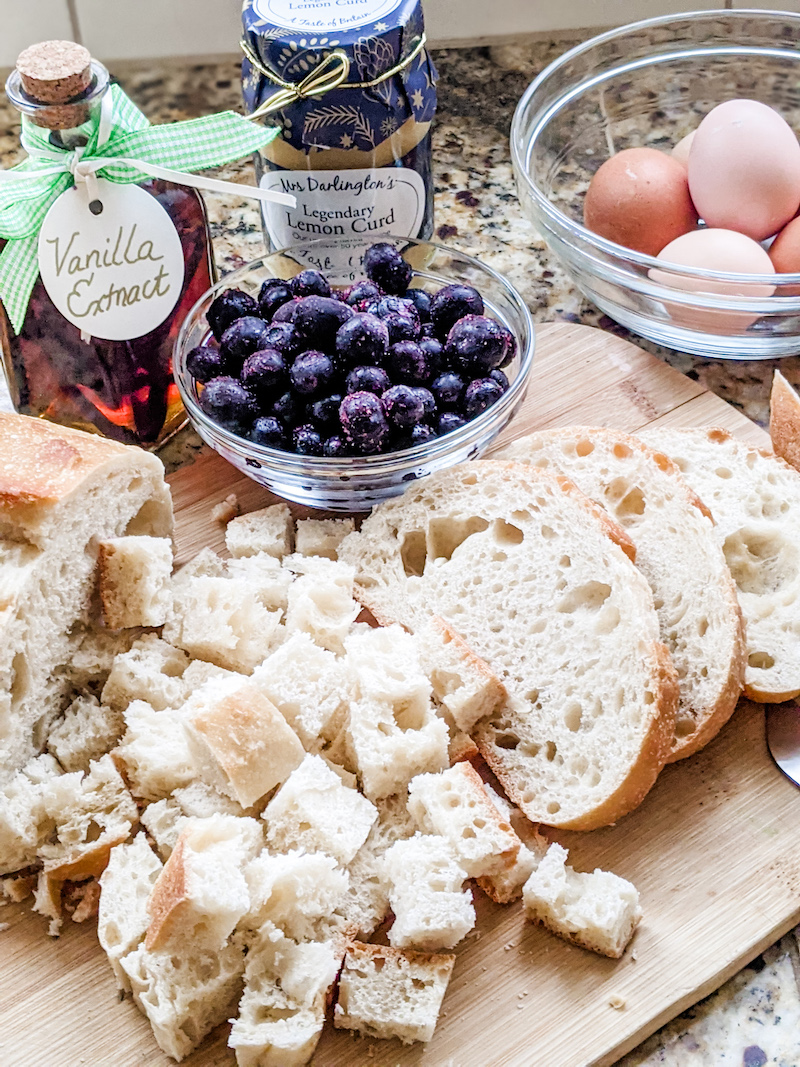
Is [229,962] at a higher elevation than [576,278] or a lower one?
lower

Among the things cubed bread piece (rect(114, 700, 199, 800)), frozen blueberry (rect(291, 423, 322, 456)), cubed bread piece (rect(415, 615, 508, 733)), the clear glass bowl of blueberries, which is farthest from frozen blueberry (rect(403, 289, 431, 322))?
cubed bread piece (rect(114, 700, 199, 800))

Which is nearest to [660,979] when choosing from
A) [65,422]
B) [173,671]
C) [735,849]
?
[735,849]

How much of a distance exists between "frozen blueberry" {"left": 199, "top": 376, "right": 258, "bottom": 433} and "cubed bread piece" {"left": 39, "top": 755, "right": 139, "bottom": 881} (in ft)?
2.42

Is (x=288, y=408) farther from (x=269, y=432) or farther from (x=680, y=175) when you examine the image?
(x=680, y=175)

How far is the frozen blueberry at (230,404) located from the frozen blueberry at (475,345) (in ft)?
1.41

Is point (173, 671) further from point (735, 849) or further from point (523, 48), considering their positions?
point (523, 48)

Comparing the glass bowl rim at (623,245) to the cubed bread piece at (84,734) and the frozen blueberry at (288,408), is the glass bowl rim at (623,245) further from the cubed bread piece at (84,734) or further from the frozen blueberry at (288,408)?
the cubed bread piece at (84,734)

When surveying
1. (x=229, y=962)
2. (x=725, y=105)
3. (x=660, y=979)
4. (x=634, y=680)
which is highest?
(x=725, y=105)

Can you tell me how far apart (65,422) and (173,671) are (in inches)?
27.8

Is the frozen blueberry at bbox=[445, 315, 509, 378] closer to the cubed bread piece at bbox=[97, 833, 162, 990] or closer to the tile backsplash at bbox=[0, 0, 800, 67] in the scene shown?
the cubed bread piece at bbox=[97, 833, 162, 990]

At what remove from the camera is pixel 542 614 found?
205 cm

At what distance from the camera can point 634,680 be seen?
1.87 meters

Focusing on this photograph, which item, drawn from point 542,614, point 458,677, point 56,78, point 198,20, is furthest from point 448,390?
point 198,20

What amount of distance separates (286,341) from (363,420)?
0.27 metres
